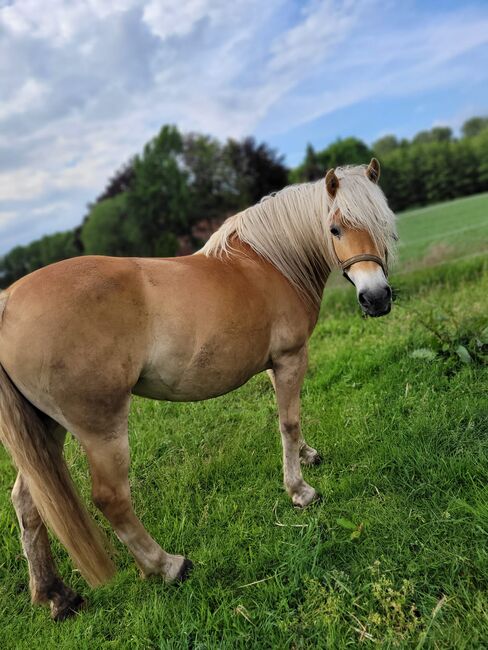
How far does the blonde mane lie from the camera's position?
263 cm

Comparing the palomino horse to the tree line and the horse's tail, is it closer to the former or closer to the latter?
the horse's tail

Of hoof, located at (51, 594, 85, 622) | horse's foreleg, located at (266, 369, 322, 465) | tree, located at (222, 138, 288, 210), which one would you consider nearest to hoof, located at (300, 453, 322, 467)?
horse's foreleg, located at (266, 369, 322, 465)

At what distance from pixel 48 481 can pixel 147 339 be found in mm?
898

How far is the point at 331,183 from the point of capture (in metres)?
2.60

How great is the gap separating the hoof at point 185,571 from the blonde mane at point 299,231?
1777 mm

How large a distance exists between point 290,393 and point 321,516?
0.77 metres

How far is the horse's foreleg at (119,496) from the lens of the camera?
2.09 metres

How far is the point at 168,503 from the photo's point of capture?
296 centimetres

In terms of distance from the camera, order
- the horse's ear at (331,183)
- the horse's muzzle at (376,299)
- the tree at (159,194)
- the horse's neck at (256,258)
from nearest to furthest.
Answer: the horse's muzzle at (376,299) < the horse's ear at (331,183) < the horse's neck at (256,258) < the tree at (159,194)

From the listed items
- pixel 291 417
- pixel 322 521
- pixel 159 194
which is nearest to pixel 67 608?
pixel 322 521

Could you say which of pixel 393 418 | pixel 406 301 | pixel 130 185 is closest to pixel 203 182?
pixel 130 185

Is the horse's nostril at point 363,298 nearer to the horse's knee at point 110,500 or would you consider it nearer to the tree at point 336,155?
the horse's knee at point 110,500

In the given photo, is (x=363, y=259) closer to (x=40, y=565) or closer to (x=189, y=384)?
(x=189, y=384)

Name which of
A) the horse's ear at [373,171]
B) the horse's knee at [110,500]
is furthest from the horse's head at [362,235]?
the horse's knee at [110,500]
